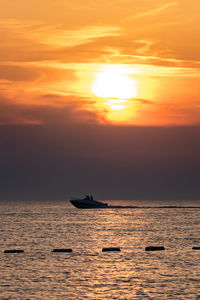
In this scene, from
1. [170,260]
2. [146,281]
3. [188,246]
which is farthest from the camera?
[188,246]

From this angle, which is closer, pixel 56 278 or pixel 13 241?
pixel 56 278

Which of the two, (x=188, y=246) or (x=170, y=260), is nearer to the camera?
(x=170, y=260)

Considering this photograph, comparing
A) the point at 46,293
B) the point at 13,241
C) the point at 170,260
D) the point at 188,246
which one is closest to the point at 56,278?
the point at 46,293

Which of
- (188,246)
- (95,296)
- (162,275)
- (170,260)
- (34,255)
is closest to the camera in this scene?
(95,296)

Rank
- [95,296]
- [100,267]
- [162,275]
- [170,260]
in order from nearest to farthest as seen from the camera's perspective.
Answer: [95,296] → [162,275] → [100,267] → [170,260]

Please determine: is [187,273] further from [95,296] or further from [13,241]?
[13,241]

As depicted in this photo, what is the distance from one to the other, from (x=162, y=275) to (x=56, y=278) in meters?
12.5

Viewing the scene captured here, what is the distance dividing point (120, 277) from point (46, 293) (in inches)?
495

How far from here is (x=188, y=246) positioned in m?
107

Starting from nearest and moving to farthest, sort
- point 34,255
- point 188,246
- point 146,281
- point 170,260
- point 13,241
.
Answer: point 146,281, point 170,260, point 34,255, point 188,246, point 13,241

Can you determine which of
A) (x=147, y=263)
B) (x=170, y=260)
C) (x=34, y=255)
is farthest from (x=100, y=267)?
(x=34, y=255)

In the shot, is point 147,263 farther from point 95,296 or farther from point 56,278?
point 95,296

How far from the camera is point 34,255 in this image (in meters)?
91.6

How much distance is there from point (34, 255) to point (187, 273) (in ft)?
99.8
